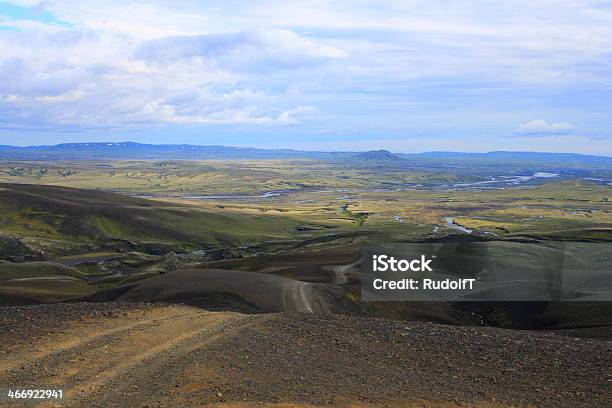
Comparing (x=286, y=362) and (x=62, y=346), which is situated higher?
(x=62, y=346)

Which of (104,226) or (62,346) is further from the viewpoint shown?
(104,226)

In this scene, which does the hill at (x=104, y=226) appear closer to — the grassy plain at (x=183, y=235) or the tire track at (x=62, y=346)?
the grassy plain at (x=183, y=235)

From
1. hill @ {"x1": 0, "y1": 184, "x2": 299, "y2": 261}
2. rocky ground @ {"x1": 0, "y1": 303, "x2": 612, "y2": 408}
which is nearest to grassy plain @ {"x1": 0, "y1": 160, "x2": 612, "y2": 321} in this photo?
hill @ {"x1": 0, "y1": 184, "x2": 299, "y2": 261}

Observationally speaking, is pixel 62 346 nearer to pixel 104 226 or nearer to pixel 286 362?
pixel 286 362

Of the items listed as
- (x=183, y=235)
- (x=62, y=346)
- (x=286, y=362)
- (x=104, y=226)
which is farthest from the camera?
(x=104, y=226)

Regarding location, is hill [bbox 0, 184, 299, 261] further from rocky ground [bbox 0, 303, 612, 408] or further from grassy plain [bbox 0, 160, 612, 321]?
rocky ground [bbox 0, 303, 612, 408]

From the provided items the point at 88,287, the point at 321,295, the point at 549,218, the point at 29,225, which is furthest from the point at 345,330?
the point at 549,218

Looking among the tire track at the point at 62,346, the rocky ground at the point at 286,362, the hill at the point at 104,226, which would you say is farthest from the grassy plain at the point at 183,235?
the tire track at the point at 62,346

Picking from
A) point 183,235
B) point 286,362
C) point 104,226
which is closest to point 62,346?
point 286,362

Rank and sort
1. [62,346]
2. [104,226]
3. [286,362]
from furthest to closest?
[104,226] < [62,346] < [286,362]
